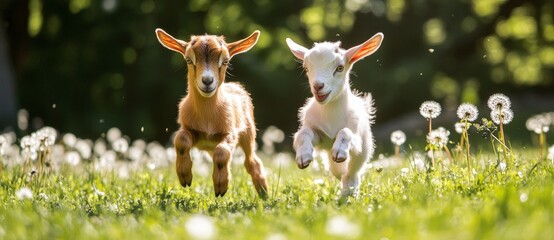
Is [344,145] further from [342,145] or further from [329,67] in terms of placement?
[329,67]

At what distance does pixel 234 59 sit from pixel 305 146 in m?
11.5

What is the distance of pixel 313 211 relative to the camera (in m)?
5.17

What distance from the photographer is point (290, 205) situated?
19.4 feet

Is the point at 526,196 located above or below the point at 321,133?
below

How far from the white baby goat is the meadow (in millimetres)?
257

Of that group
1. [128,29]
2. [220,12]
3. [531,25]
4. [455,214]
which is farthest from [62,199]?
[531,25]

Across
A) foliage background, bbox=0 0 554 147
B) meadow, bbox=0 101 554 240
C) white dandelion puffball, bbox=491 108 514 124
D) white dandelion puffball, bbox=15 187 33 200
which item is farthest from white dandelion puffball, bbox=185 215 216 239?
foliage background, bbox=0 0 554 147

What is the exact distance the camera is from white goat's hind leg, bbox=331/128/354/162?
621cm

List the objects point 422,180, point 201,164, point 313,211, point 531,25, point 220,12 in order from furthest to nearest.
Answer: point 531,25 → point 220,12 → point 201,164 → point 422,180 → point 313,211

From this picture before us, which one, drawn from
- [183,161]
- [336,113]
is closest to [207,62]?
[183,161]

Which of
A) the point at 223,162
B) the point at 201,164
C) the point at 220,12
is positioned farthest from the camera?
the point at 220,12

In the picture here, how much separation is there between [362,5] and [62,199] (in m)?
14.2

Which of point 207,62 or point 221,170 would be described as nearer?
point 221,170

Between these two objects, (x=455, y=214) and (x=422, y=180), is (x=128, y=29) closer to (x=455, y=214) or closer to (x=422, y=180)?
(x=422, y=180)
